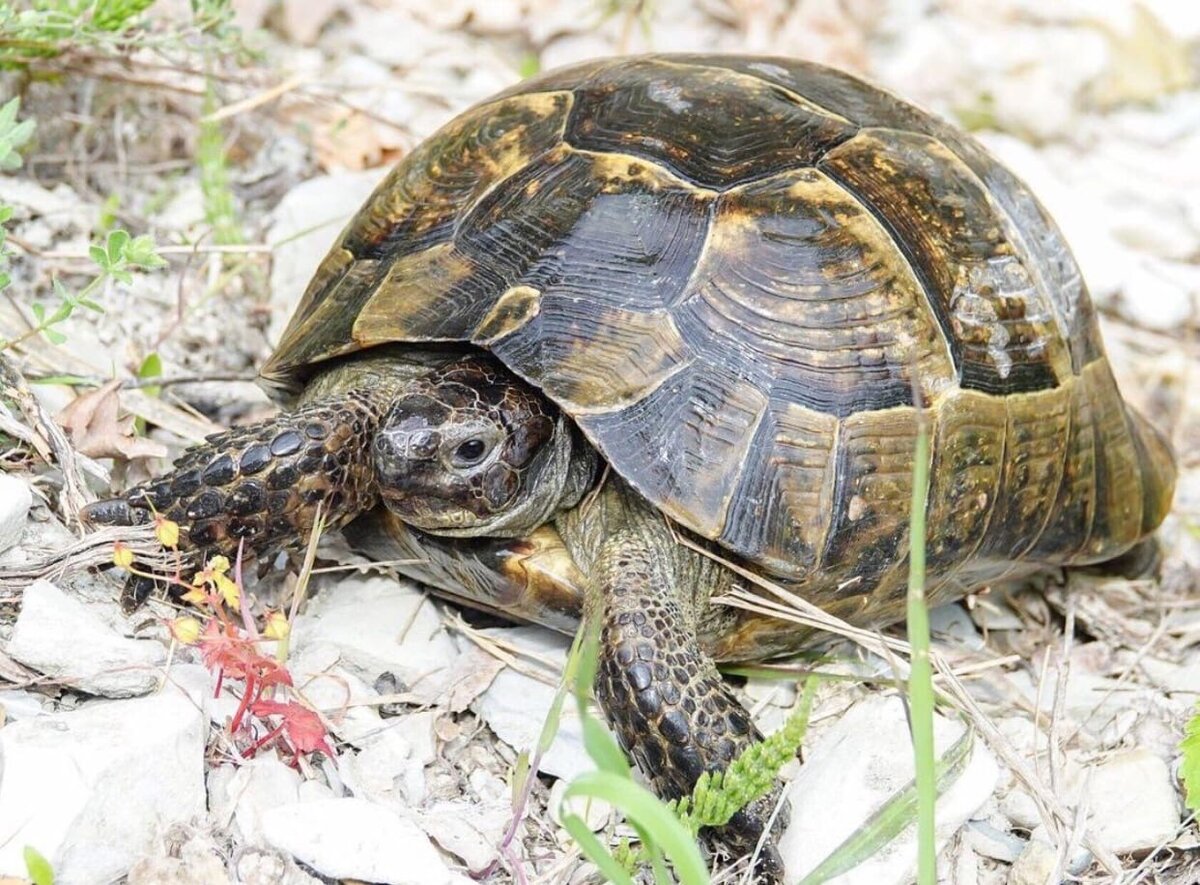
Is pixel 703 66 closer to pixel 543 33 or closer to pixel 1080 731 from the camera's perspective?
pixel 1080 731

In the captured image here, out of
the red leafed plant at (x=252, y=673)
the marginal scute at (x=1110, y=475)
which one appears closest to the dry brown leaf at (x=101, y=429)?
the red leafed plant at (x=252, y=673)

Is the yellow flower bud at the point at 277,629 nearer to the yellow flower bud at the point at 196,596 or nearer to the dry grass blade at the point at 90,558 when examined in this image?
the yellow flower bud at the point at 196,596

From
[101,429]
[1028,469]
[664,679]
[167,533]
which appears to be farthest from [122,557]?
[1028,469]

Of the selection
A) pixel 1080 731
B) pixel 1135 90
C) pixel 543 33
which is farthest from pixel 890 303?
pixel 1135 90

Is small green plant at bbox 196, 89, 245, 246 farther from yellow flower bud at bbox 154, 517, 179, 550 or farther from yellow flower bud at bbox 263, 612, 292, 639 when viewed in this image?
yellow flower bud at bbox 263, 612, 292, 639

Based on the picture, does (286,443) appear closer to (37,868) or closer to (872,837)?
(37,868)

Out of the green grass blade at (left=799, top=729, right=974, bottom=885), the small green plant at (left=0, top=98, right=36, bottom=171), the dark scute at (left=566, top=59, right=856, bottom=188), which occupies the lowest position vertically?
the green grass blade at (left=799, top=729, right=974, bottom=885)

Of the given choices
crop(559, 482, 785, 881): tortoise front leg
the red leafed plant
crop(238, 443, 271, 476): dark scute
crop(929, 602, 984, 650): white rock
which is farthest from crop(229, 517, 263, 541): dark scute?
crop(929, 602, 984, 650): white rock
